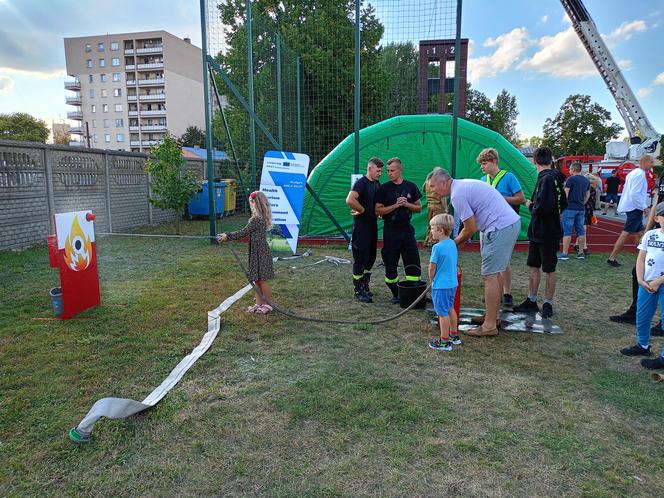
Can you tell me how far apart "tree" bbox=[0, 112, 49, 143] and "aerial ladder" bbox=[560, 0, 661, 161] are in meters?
65.3

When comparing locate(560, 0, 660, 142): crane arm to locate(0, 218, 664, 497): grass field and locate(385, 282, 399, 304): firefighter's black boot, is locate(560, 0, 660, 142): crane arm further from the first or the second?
locate(385, 282, 399, 304): firefighter's black boot

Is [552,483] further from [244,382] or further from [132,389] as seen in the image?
[132,389]

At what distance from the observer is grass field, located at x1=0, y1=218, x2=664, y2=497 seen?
2.39 m

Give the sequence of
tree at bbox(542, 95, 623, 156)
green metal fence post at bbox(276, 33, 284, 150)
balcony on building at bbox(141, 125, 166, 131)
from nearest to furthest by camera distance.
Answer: green metal fence post at bbox(276, 33, 284, 150)
tree at bbox(542, 95, 623, 156)
balcony on building at bbox(141, 125, 166, 131)

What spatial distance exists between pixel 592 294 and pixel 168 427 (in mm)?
5664

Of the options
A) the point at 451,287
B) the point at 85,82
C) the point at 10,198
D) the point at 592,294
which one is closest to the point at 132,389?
the point at 451,287

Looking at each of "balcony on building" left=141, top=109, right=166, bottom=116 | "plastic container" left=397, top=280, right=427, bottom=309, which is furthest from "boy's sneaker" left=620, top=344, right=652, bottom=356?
"balcony on building" left=141, top=109, right=166, bottom=116

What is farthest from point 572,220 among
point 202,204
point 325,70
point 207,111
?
point 202,204

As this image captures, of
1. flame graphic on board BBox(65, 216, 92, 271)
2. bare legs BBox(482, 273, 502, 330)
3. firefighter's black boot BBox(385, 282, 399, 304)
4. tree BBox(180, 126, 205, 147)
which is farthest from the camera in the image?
tree BBox(180, 126, 205, 147)

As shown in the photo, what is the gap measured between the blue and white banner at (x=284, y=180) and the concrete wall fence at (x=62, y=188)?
15.2ft

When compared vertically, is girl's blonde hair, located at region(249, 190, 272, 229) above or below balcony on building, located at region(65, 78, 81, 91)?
below

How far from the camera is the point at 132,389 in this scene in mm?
3346

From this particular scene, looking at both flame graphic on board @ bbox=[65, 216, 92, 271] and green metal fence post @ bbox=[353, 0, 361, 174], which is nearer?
flame graphic on board @ bbox=[65, 216, 92, 271]

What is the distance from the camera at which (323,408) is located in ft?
10.1
